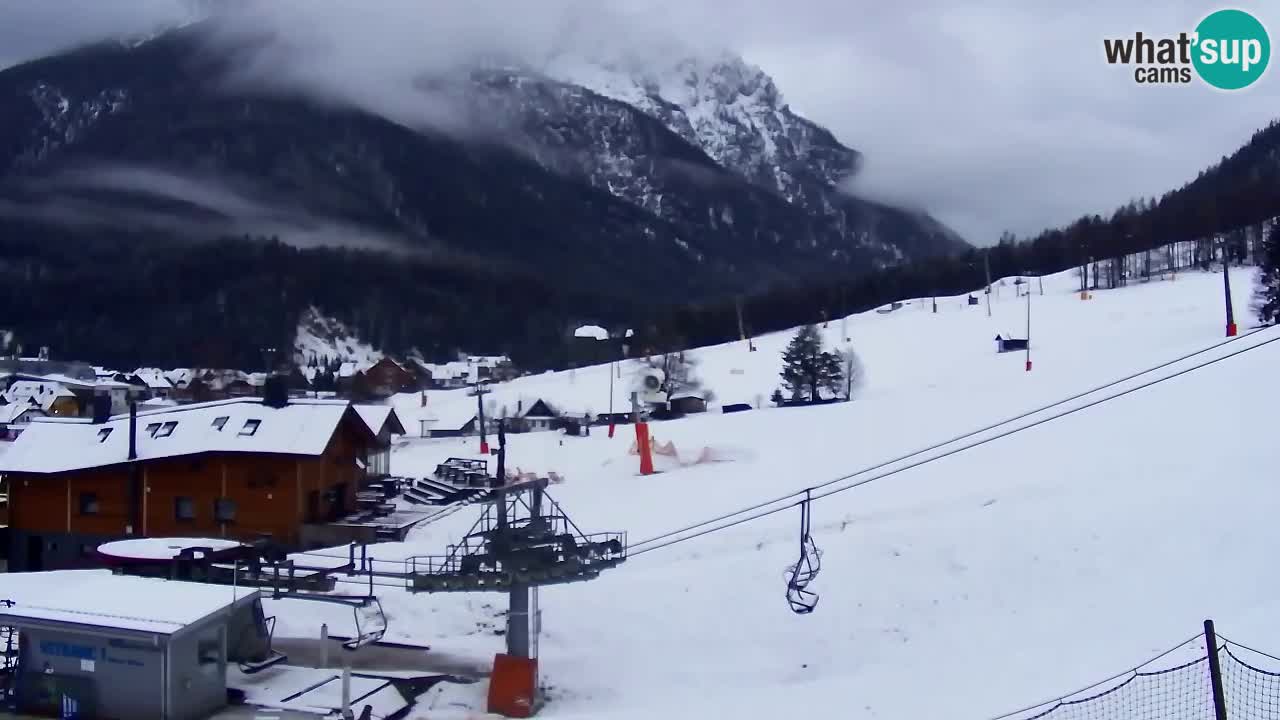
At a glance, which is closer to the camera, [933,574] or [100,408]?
[933,574]

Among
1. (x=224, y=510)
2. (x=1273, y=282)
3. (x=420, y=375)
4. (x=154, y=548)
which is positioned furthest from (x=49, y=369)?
(x=1273, y=282)

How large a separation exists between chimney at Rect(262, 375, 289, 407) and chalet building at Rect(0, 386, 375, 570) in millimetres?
1072

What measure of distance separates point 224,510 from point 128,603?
13069mm

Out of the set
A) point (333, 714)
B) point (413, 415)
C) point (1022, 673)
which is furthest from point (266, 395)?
point (413, 415)

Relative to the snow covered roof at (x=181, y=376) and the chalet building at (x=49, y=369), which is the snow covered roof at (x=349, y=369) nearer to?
the snow covered roof at (x=181, y=376)

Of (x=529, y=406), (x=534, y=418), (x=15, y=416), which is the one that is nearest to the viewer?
(x=534, y=418)

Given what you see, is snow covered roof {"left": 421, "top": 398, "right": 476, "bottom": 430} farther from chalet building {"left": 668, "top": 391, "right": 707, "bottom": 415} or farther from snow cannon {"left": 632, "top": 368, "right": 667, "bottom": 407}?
chalet building {"left": 668, "top": 391, "right": 707, "bottom": 415}

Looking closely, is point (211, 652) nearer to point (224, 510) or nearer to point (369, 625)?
point (369, 625)

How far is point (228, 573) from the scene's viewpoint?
19.2 m

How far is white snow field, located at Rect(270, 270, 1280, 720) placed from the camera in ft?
48.0

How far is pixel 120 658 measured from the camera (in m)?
15.3

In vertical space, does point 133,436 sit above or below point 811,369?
below

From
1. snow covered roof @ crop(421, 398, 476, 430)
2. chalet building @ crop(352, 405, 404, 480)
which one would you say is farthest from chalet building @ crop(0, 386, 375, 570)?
snow covered roof @ crop(421, 398, 476, 430)

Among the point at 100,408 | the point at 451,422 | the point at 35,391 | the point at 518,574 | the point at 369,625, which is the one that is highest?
the point at 35,391
